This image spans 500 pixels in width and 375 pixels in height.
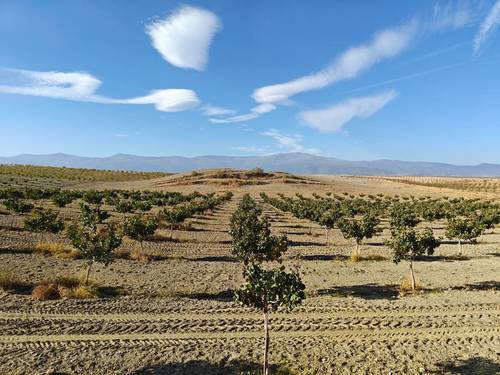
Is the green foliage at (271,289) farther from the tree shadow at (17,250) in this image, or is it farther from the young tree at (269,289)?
the tree shadow at (17,250)

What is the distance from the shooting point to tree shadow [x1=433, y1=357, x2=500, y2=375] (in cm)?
1480

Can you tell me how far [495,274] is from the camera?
30.8 m

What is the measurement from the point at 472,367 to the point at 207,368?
960 centimetres

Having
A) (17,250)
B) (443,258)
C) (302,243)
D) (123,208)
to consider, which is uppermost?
(123,208)

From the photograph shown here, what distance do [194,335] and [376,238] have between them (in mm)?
37677

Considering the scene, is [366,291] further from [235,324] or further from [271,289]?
[271,289]

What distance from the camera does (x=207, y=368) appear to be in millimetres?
14805

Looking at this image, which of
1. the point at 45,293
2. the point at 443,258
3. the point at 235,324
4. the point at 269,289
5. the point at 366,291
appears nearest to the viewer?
the point at 269,289

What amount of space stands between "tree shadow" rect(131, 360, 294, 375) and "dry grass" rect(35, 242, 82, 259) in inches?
817

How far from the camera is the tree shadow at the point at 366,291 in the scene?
80.3 ft

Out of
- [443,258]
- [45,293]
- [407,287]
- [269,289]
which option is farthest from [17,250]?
[443,258]

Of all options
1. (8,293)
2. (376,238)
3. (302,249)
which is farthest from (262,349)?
(376,238)

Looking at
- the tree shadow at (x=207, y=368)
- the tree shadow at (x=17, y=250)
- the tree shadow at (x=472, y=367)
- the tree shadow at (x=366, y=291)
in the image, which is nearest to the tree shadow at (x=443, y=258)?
the tree shadow at (x=366, y=291)

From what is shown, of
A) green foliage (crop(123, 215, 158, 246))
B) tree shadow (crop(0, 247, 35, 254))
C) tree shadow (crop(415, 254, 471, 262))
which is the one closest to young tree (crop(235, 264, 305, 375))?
green foliage (crop(123, 215, 158, 246))
